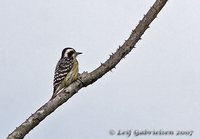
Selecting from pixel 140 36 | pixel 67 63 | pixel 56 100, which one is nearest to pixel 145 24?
pixel 140 36

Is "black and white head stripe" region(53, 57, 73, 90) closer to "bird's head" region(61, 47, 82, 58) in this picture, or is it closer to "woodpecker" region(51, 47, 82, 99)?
"woodpecker" region(51, 47, 82, 99)

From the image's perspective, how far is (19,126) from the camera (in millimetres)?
5172

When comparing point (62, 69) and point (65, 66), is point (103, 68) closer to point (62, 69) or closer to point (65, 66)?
point (62, 69)

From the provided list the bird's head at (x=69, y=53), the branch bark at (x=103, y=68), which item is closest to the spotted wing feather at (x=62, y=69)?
the bird's head at (x=69, y=53)

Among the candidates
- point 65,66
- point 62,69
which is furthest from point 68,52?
point 62,69

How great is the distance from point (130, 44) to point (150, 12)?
471 mm

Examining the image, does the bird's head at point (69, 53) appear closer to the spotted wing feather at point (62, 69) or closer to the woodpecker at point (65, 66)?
the woodpecker at point (65, 66)

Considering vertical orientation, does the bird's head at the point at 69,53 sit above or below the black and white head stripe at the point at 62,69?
above

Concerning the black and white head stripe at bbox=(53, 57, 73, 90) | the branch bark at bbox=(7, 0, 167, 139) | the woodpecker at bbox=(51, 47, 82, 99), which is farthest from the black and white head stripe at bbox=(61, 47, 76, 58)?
the branch bark at bbox=(7, 0, 167, 139)

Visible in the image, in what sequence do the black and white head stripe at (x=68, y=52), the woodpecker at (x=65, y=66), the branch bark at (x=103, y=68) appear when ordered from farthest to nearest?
1. the black and white head stripe at (x=68, y=52)
2. the woodpecker at (x=65, y=66)
3. the branch bark at (x=103, y=68)

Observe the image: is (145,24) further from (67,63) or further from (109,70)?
(67,63)

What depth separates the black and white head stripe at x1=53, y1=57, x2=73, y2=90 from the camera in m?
8.07

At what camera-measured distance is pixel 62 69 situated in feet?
28.2

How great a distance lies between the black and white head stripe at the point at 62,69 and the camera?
807cm
